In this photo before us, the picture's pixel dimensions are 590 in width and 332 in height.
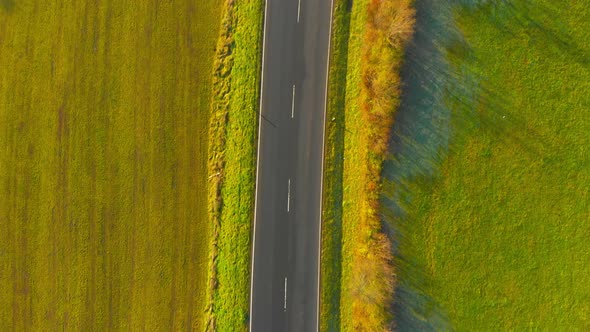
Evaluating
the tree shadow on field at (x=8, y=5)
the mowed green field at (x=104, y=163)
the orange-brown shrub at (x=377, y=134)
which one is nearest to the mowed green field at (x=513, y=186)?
the orange-brown shrub at (x=377, y=134)

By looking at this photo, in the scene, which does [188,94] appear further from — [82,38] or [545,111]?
[545,111]

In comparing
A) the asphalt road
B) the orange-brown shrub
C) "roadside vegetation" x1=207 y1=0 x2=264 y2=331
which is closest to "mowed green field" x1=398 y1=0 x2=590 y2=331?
the orange-brown shrub

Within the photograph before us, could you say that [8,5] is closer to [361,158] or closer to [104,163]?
[104,163]

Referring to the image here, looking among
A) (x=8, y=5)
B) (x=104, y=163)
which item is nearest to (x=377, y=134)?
(x=104, y=163)

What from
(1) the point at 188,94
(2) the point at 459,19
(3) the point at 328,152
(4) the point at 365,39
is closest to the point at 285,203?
(3) the point at 328,152

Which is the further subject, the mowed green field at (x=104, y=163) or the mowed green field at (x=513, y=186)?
the mowed green field at (x=104, y=163)

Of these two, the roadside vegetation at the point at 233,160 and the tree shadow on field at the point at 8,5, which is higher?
the tree shadow on field at the point at 8,5

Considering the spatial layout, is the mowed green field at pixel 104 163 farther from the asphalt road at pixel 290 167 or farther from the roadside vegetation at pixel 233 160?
the asphalt road at pixel 290 167
